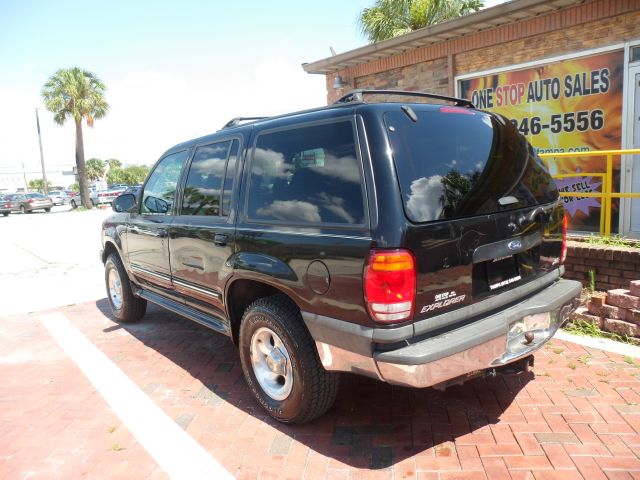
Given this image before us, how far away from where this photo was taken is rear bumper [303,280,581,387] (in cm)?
248

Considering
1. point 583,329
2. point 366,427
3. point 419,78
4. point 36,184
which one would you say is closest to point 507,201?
point 366,427

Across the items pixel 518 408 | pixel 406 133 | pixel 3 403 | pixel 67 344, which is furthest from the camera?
pixel 67 344

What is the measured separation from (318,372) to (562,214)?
6.74 feet

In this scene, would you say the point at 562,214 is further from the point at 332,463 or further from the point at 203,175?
the point at 203,175

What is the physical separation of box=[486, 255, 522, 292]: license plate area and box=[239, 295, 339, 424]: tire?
42.4 inches

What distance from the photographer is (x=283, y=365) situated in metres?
3.18

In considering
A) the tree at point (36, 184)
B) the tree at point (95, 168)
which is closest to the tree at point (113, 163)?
the tree at point (95, 168)

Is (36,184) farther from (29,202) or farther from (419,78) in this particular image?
(419,78)

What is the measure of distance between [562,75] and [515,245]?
18.9ft

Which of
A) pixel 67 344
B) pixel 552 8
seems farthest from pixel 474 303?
pixel 552 8

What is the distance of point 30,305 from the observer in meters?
6.97

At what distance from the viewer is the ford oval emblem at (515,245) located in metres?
2.95

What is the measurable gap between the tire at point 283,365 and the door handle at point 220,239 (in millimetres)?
504

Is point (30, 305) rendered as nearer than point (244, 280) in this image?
No
